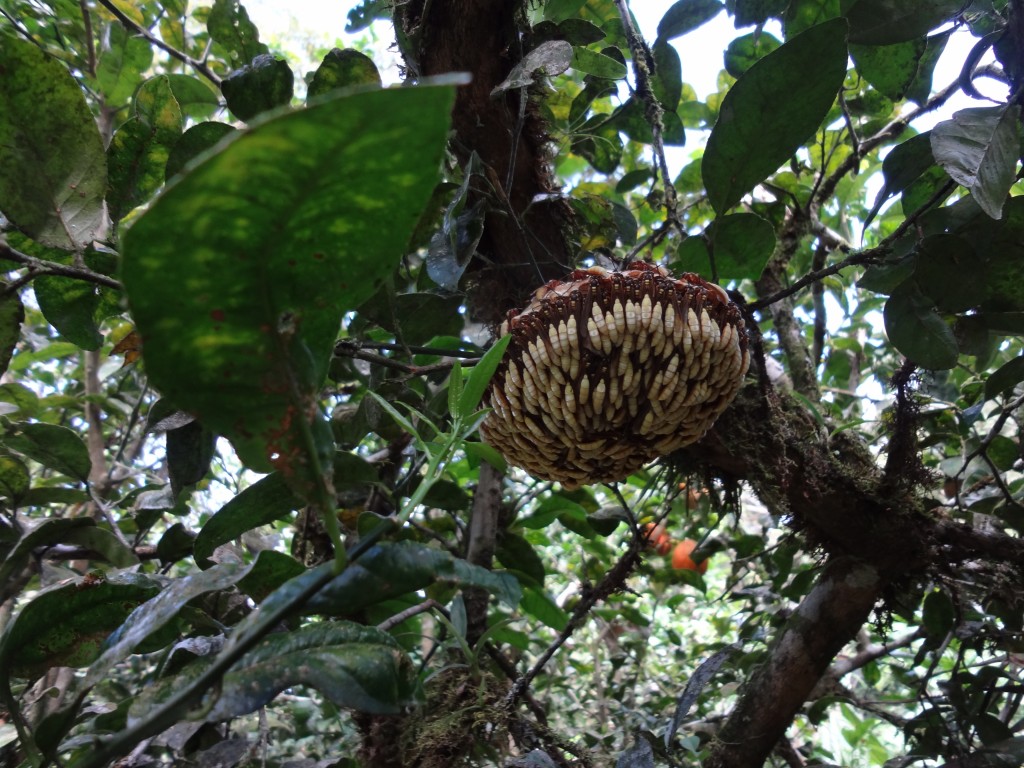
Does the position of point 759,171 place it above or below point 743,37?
below

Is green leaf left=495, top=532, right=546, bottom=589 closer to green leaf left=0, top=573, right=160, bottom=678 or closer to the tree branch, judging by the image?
the tree branch

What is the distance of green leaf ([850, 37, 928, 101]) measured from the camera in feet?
3.25

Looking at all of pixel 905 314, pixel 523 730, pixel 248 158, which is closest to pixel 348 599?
pixel 248 158

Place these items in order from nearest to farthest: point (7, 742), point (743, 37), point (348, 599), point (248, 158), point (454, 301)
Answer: point (248, 158), point (348, 599), point (7, 742), point (454, 301), point (743, 37)

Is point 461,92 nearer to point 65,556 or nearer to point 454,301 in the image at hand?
point 454,301

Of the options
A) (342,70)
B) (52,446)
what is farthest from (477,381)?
(52,446)

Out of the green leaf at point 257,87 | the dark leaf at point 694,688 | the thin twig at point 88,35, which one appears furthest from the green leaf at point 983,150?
the thin twig at point 88,35

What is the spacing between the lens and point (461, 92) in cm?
102

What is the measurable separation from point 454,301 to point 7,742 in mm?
787

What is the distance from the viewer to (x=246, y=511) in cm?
71

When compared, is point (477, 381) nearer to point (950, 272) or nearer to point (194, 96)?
point (950, 272)

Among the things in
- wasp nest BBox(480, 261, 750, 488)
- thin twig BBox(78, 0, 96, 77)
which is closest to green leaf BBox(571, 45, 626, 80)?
wasp nest BBox(480, 261, 750, 488)

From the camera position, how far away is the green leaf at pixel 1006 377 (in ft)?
3.20

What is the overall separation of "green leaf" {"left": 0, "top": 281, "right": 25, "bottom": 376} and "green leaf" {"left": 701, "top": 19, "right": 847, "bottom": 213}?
80 centimetres
